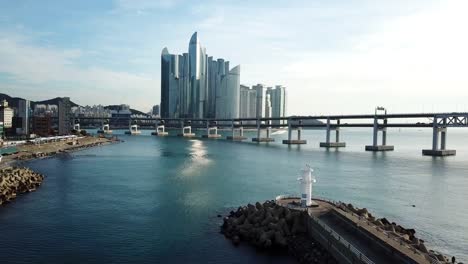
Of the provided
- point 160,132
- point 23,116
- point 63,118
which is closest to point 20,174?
point 23,116

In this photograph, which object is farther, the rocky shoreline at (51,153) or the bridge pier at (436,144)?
the bridge pier at (436,144)

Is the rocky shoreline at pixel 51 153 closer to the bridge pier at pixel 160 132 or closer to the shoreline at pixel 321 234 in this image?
the shoreline at pixel 321 234

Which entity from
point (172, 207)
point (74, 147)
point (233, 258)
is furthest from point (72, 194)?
point (74, 147)

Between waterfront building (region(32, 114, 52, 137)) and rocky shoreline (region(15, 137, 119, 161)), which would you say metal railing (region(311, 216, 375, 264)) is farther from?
waterfront building (region(32, 114, 52, 137))

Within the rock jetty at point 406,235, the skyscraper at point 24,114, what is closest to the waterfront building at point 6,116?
the skyscraper at point 24,114

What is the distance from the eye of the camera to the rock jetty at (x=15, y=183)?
81.7 ft

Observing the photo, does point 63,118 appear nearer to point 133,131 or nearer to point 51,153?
point 51,153

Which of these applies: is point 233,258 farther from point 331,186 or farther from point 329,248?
point 331,186

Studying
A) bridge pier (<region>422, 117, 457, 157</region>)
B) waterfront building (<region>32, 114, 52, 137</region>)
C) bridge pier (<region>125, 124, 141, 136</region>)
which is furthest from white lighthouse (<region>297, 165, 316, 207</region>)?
bridge pier (<region>125, 124, 141, 136</region>)

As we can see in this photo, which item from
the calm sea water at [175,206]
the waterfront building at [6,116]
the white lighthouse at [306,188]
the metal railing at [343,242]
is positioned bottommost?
the calm sea water at [175,206]

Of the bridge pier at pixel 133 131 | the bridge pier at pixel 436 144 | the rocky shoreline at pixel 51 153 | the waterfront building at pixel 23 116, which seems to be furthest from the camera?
the bridge pier at pixel 133 131

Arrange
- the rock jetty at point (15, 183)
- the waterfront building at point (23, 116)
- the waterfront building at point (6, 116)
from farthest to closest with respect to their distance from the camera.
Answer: the waterfront building at point (23, 116) → the waterfront building at point (6, 116) → the rock jetty at point (15, 183)

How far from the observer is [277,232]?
1623cm

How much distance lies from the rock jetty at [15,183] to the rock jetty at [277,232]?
47.4 feet
